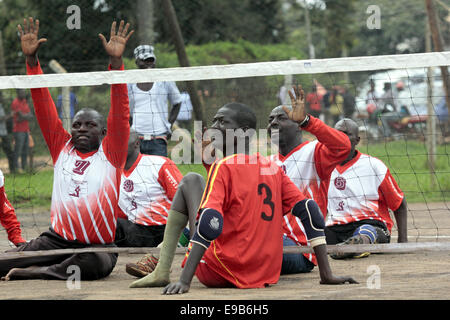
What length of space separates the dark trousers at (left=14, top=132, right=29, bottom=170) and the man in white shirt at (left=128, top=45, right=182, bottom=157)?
5.32 meters

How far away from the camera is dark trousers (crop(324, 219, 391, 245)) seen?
7814 mm

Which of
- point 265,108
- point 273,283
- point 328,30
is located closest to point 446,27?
point 265,108

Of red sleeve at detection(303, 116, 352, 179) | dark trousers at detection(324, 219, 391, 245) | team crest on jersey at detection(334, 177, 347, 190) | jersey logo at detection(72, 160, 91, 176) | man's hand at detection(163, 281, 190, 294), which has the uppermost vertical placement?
red sleeve at detection(303, 116, 352, 179)

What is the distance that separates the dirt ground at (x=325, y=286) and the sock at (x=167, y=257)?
3.9 inches

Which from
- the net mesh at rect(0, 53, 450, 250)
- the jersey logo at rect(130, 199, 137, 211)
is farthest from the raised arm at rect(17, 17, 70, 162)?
the jersey logo at rect(130, 199, 137, 211)

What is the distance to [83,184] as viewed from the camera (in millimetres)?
6469

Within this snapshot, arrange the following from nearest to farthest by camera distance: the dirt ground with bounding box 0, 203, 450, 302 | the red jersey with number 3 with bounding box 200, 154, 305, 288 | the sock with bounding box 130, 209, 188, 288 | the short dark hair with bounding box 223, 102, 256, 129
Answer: the dirt ground with bounding box 0, 203, 450, 302
the red jersey with number 3 with bounding box 200, 154, 305, 288
the short dark hair with bounding box 223, 102, 256, 129
the sock with bounding box 130, 209, 188, 288

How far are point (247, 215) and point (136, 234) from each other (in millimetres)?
2651

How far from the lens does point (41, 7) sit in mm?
22734

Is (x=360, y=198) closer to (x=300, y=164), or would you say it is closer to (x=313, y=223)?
(x=300, y=164)

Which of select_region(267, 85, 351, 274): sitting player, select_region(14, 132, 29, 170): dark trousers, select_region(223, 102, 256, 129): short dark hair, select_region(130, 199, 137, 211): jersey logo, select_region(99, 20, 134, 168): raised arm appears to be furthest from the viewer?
select_region(14, 132, 29, 170): dark trousers

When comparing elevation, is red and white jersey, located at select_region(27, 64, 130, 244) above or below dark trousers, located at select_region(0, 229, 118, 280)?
above

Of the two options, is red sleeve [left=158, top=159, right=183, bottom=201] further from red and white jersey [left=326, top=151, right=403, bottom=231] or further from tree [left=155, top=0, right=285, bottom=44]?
tree [left=155, top=0, right=285, bottom=44]

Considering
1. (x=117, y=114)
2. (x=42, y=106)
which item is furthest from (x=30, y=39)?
(x=117, y=114)
